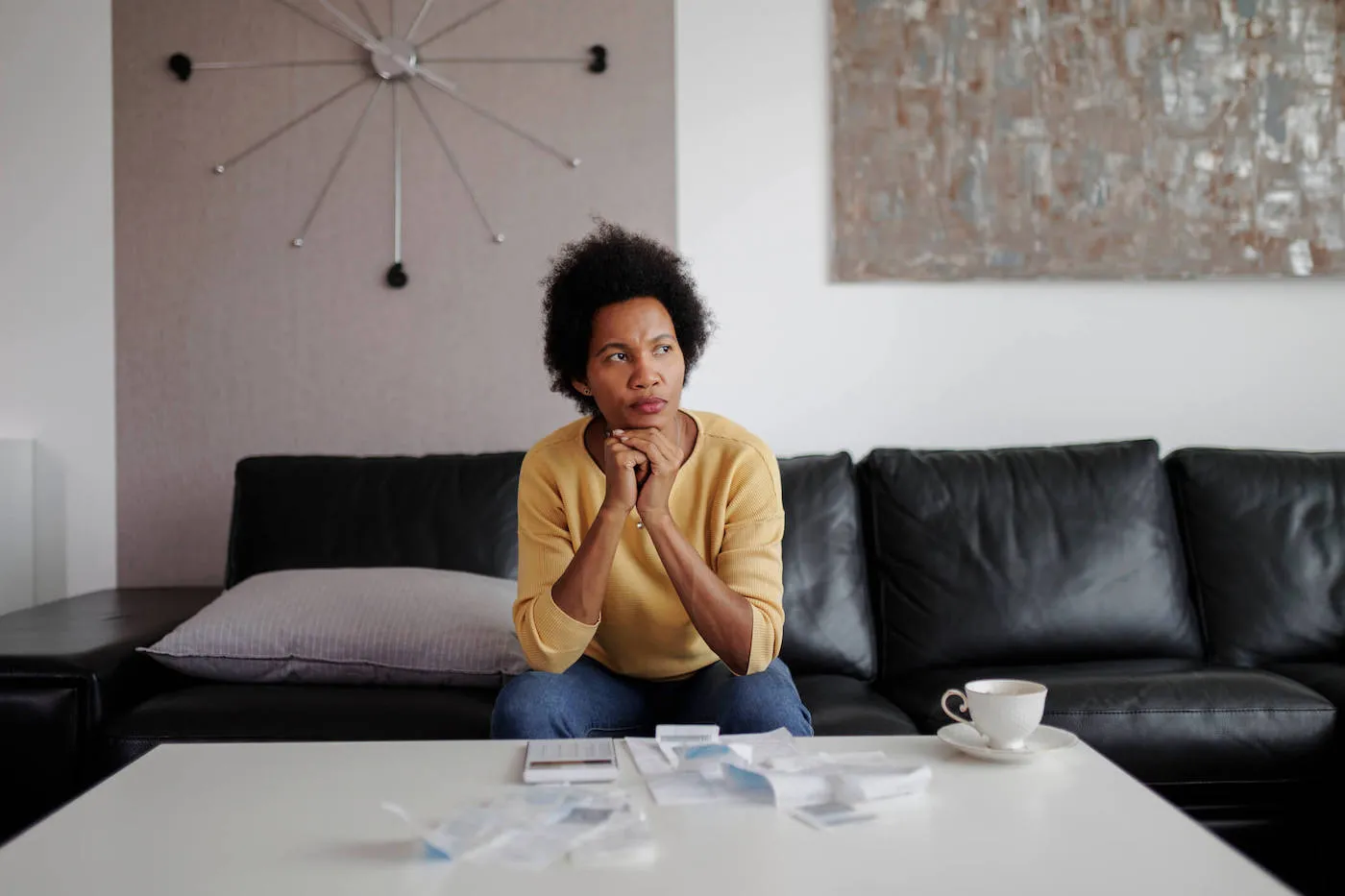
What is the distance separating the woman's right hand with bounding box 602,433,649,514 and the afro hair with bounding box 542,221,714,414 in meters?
0.25

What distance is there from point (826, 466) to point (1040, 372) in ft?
2.39

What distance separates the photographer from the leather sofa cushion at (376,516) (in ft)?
7.91

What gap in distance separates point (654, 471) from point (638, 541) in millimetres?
151

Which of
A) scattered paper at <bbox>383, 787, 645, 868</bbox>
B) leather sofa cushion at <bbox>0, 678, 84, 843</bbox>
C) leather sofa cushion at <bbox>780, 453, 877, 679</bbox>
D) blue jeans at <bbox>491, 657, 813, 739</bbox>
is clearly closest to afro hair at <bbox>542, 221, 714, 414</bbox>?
blue jeans at <bbox>491, 657, 813, 739</bbox>

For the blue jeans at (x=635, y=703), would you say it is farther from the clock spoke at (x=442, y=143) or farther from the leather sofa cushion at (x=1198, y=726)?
the clock spoke at (x=442, y=143)

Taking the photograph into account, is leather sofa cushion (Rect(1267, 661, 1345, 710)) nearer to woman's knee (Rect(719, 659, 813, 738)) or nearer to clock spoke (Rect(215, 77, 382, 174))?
woman's knee (Rect(719, 659, 813, 738))

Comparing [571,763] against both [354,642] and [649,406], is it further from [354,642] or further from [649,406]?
[354,642]

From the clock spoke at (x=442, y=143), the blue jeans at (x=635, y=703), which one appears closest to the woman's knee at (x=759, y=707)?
the blue jeans at (x=635, y=703)

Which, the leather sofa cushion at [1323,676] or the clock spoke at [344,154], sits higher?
the clock spoke at [344,154]

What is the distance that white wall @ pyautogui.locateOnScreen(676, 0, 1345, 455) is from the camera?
2.81 m

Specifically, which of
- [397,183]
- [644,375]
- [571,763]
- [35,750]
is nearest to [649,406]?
[644,375]

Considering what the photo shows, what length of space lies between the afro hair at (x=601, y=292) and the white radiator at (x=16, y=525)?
1532mm

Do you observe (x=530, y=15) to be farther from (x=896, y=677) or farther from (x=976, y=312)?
(x=896, y=677)

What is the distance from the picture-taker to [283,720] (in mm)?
1940
